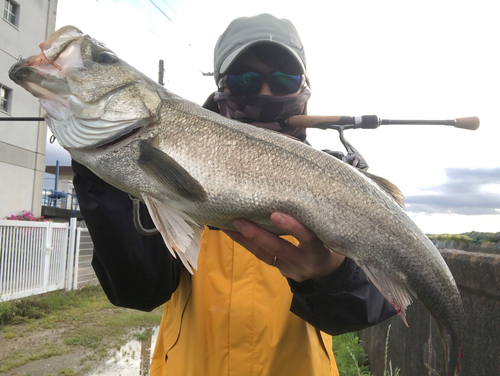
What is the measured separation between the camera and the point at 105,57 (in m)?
1.84

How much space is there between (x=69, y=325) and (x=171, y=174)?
6.74m

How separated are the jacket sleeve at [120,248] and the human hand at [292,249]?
610mm

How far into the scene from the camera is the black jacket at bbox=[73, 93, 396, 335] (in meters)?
Answer: 1.87

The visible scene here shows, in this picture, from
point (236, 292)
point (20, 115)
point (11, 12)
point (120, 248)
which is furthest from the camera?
point (11, 12)

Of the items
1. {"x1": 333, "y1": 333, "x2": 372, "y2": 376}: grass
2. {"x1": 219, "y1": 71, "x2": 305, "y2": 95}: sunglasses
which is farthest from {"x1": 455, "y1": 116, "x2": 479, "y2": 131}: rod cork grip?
{"x1": 333, "y1": 333, "x2": 372, "y2": 376}: grass

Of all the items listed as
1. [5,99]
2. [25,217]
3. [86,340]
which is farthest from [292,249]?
[5,99]

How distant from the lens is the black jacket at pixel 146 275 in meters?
1.87

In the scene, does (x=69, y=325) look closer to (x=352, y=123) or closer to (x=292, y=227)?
(x=352, y=123)

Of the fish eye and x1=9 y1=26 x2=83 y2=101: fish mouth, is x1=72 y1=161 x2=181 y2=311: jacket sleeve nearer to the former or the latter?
x1=9 y1=26 x2=83 y2=101: fish mouth

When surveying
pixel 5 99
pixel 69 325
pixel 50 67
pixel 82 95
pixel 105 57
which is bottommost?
pixel 69 325

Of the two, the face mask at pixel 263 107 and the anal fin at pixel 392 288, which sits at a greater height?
the face mask at pixel 263 107

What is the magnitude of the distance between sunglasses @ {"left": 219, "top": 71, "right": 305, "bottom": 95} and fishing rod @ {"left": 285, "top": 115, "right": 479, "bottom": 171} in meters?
0.26

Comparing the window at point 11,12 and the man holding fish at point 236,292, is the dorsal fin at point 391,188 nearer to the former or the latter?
the man holding fish at point 236,292

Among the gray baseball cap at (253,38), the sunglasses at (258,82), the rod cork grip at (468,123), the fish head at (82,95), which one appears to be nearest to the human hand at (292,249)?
the fish head at (82,95)
